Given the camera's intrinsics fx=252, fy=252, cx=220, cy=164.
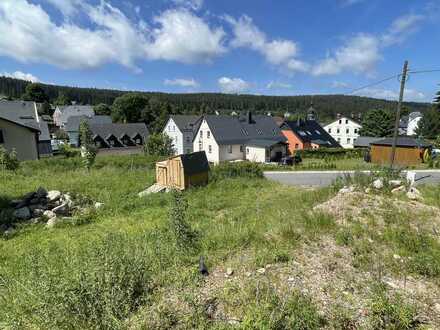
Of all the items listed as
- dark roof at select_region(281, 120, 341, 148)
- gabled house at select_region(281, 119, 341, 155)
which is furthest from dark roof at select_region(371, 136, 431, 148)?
dark roof at select_region(281, 120, 341, 148)

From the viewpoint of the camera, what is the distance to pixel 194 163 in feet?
53.6

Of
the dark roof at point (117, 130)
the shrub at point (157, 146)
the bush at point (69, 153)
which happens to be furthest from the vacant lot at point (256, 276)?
the dark roof at point (117, 130)

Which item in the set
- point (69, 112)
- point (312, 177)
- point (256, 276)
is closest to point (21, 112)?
point (69, 112)

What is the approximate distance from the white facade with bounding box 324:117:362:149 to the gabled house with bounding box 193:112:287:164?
24273 mm

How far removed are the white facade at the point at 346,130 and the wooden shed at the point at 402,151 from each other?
26.3 metres

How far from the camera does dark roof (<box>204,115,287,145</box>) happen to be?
35.5 meters

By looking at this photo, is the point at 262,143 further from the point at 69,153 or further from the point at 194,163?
the point at 69,153

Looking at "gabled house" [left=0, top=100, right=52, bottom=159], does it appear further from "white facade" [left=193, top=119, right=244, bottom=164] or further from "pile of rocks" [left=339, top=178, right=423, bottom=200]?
"pile of rocks" [left=339, top=178, right=423, bottom=200]

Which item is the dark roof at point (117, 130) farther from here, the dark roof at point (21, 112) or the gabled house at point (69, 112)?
the gabled house at point (69, 112)

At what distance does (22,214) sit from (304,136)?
38.5 meters

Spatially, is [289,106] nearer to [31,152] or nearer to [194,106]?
[194,106]

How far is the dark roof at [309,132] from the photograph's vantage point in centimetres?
4119

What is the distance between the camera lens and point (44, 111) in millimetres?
94625

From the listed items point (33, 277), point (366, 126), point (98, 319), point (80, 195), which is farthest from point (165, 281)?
point (366, 126)
